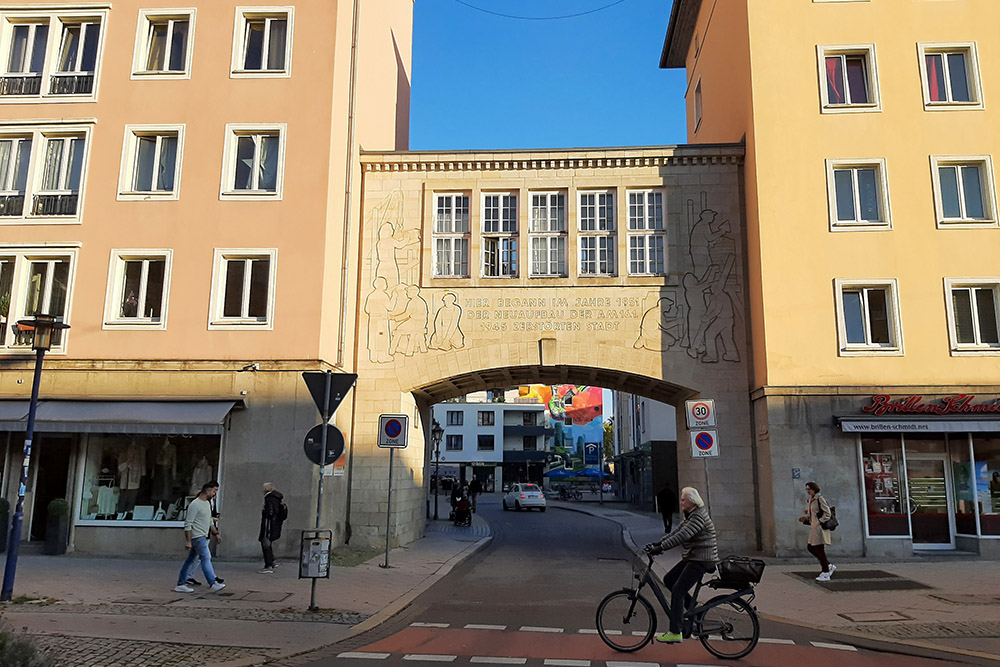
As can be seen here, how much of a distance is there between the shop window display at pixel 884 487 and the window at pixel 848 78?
8.28m

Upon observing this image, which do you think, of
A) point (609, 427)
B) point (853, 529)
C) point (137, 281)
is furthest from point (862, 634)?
point (609, 427)

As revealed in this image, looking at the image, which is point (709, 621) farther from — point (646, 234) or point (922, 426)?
point (646, 234)

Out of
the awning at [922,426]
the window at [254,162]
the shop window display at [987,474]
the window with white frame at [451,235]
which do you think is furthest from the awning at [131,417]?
the shop window display at [987,474]

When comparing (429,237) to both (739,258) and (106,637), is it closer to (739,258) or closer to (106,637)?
(739,258)

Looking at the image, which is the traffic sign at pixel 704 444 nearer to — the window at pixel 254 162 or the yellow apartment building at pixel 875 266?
the yellow apartment building at pixel 875 266

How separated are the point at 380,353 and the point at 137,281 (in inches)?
240

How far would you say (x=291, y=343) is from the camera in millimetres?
18734

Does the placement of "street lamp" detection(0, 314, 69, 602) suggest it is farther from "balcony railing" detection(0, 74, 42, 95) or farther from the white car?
the white car

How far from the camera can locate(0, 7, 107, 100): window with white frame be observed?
2052 cm

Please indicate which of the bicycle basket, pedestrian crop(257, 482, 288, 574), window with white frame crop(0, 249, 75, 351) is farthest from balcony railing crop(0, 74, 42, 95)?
the bicycle basket

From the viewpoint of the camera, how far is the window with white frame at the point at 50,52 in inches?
808

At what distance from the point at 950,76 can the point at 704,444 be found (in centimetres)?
1317

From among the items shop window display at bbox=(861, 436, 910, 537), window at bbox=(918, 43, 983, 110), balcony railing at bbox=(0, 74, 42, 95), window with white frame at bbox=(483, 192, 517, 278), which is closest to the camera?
shop window display at bbox=(861, 436, 910, 537)

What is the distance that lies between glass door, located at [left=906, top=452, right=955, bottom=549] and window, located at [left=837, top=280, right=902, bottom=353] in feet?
8.65
